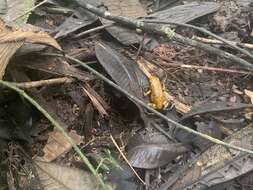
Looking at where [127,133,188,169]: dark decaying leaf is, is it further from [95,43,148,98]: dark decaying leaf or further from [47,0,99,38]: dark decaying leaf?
[47,0,99,38]: dark decaying leaf

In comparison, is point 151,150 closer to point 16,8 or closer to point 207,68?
point 207,68

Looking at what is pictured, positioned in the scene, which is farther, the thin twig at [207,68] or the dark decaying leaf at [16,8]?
the thin twig at [207,68]

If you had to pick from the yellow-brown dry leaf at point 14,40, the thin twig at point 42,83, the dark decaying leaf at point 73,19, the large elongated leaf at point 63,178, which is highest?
the yellow-brown dry leaf at point 14,40

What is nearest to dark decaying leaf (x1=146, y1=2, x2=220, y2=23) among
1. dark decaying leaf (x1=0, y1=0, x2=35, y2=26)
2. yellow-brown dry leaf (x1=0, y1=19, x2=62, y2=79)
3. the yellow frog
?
the yellow frog

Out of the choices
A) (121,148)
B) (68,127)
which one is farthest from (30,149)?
(121,148)

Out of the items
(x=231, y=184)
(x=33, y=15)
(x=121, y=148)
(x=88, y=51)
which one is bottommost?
(x=231, y=184)

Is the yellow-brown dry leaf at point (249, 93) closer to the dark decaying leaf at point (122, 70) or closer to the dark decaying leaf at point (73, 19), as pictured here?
the dark decaying leaf at point (122, 70)

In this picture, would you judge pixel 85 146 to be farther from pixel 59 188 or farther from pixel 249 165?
pixel 249 165

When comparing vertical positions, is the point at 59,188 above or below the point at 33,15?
below

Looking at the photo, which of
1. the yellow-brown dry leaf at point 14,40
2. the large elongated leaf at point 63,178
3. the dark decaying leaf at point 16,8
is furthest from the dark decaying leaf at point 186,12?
the large elongated leaf at point 63,178
